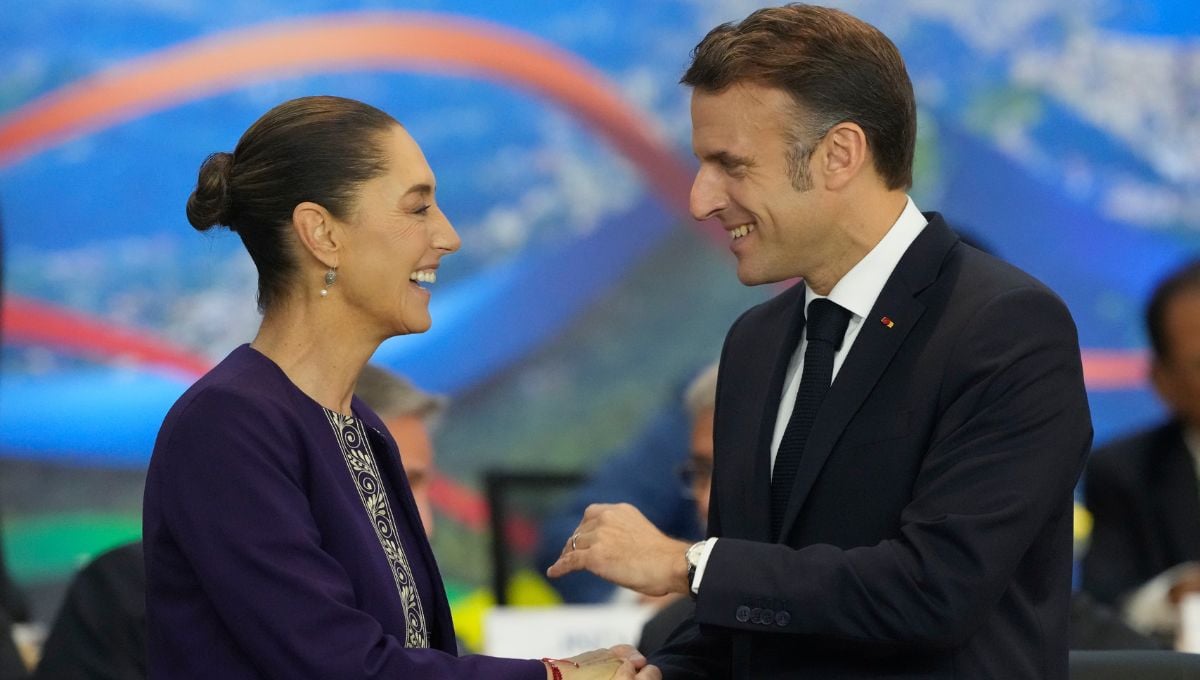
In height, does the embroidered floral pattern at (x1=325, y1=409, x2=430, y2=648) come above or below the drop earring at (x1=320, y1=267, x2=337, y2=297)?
below

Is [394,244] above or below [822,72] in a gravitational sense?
below

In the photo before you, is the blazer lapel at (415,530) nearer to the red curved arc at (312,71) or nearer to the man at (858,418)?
the man at (858,418)

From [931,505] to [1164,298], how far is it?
3306 millimetres

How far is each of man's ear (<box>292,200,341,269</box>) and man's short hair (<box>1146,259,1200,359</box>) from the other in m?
3.51

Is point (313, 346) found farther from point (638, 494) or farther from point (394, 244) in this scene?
point (638, 494)

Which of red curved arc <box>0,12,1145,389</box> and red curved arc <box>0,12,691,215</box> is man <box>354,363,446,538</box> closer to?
red curved arc <box>0,12,1145,389</box>

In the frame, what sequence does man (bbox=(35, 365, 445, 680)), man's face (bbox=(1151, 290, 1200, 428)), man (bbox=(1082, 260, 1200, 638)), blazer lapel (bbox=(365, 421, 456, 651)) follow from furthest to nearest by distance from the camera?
man's face (bbox=(1151, 290, 1200, 428)) → man (bbox=(1082, 260, 1200, 638)) → man (bbox=(35, 365, 445, 680)) → blazer lapel (bbox=(365, 421, 456, 651))

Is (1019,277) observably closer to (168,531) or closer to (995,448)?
(995,448)

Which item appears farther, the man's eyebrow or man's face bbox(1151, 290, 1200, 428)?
man's face bbox(1151, 290, 1200, 428)

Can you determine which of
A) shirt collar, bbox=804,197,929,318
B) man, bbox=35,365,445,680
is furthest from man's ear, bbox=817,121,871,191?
man, bbox=35,365,445,680

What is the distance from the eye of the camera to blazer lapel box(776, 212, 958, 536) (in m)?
2.42

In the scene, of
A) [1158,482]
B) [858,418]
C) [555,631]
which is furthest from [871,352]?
[1158,482]

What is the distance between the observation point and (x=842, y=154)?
2.57m

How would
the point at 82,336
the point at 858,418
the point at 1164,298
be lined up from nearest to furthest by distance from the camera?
the point at 858,418 < the point at 1164,298 < the point at 82,336
